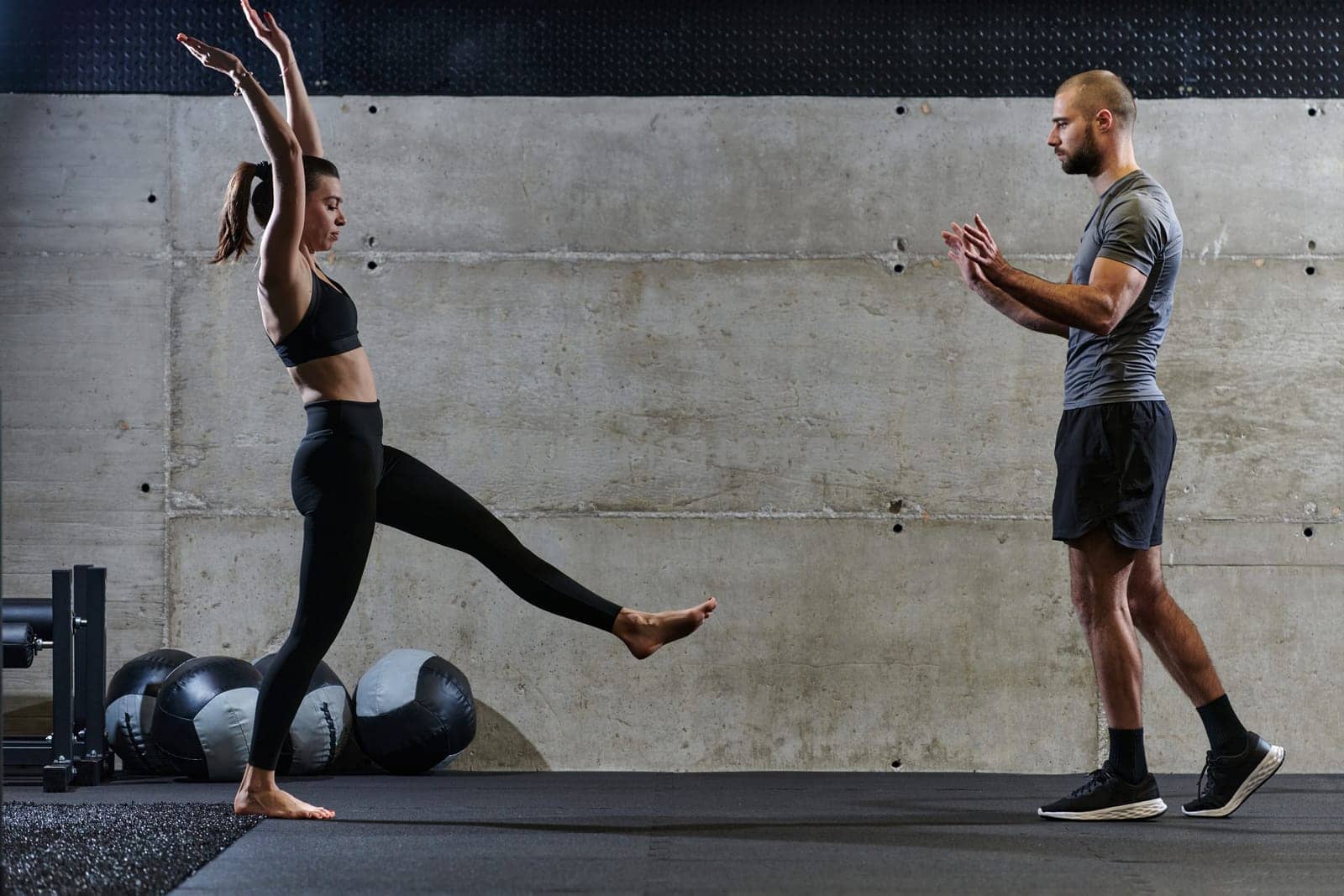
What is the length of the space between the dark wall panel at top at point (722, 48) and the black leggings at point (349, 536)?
1.72m

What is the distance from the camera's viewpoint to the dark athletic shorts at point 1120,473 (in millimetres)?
2947

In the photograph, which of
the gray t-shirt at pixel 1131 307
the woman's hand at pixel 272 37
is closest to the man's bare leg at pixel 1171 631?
the gray t-shirt at pixel 1131 307

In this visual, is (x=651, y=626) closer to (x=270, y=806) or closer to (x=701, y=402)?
(x=270, y=806)

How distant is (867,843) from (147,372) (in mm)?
2778

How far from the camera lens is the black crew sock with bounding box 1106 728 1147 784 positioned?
9.77 feet

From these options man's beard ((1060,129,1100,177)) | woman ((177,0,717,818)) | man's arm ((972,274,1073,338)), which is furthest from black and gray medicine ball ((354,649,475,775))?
man's beard ((1060,129,1100,177))

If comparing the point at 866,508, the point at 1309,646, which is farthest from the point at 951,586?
the point at 1309,646

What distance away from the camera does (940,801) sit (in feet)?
11.1

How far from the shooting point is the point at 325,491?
287 cm

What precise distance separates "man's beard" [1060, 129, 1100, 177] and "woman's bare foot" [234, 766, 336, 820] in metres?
2.34

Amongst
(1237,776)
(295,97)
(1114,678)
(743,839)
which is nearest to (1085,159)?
(1114,678)

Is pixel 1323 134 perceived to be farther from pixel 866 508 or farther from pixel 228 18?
pixel 228 18

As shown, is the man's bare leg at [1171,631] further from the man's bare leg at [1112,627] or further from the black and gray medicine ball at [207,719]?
the black and gray medicine ball at [207,719]

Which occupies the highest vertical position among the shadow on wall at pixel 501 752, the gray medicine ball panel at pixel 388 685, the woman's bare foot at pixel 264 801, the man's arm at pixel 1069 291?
the man's arm at pixel 1069 291
